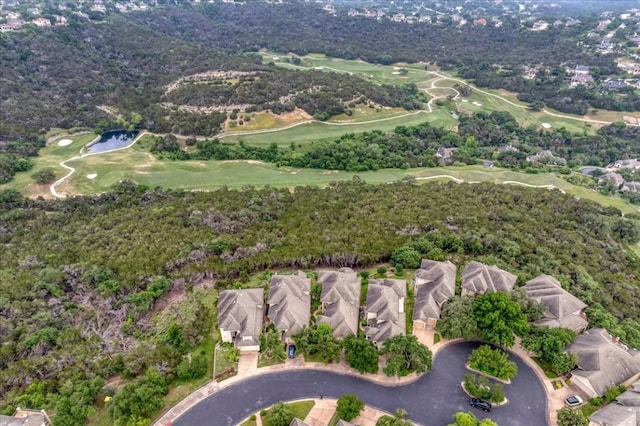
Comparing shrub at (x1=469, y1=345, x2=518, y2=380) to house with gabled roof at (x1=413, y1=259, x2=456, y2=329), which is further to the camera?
house with gabled roof at (x1=413, y1=259, x2=456, y2=329)

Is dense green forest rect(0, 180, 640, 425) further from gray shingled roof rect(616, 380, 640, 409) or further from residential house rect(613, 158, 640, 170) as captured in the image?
residential house rect(613, 158, 640, 170)

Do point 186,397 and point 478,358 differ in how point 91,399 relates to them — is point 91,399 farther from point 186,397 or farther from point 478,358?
point 478,358

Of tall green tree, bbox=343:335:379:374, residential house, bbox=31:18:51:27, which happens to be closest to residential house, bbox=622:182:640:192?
tall green tree, bbox=343:335:379:374

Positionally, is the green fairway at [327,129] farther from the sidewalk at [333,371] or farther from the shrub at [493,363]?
the shrub at [493,363]

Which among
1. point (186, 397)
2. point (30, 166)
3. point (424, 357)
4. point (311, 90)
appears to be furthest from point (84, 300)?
point (311, 90)

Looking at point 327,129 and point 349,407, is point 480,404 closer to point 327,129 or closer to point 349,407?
point 349,407
